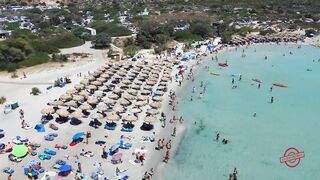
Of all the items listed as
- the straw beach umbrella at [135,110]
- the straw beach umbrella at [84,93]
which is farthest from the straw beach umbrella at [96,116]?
the straw beach umbrella at [84,93]

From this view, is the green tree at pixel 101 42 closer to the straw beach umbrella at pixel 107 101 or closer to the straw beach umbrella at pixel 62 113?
the straw beach umbrella at pixel 107 101

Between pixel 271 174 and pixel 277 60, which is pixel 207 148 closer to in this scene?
pixel 271 174

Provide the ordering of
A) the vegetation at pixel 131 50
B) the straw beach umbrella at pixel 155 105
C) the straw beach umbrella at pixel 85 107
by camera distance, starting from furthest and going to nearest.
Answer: the vegetation at pixel 131 50 → the straw beach umbrella at pixel 155 105 → the straw beach umbrella at pixel 85 107

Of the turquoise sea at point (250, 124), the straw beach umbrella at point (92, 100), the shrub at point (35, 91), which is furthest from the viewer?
the shrub at point (35, 91)

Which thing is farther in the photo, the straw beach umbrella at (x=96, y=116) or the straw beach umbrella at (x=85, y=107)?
the straw beach umbrella at (x=85, y=107)

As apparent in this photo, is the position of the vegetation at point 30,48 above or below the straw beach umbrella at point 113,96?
above

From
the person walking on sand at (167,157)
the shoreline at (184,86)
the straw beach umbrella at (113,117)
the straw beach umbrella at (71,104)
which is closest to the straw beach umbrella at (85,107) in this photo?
the straw beach umbrella at (71,104)

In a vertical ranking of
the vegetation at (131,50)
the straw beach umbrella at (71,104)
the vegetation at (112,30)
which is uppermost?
the vegetation at (112,30)

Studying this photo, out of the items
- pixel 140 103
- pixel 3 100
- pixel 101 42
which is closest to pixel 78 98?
pixel 140 103

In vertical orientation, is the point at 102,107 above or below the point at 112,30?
below

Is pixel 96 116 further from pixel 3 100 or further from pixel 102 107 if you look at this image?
pixel 3 100
